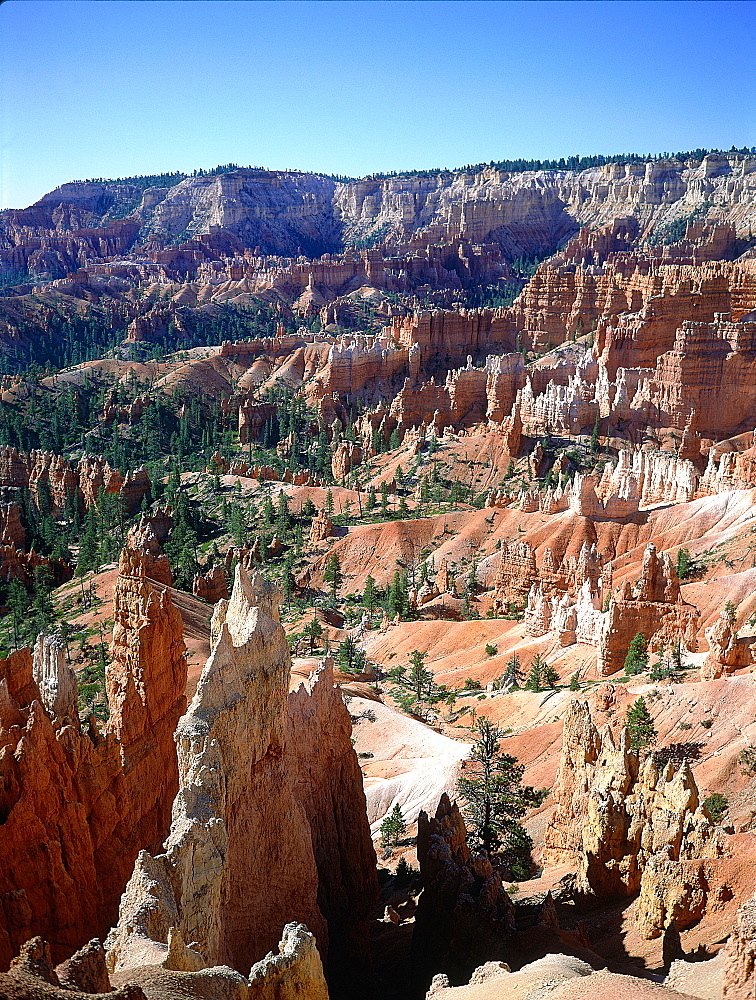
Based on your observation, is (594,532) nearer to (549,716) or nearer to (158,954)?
(549,716)

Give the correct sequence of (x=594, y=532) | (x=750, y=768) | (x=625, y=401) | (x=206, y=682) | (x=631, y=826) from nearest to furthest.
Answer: (x=206, y=682) < (x=631, y=826) < (x=750, y=768) < (x=594, y=532) < (x=625, y=401)

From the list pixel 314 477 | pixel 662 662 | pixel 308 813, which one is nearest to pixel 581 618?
pixel 662 662

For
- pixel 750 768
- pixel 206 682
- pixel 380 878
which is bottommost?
pixel 380 878

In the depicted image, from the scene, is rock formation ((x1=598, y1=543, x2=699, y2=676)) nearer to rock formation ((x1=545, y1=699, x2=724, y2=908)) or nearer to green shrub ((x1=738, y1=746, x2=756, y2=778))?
green shrub ((x1=738, y1=746, x2=756, y2=778))

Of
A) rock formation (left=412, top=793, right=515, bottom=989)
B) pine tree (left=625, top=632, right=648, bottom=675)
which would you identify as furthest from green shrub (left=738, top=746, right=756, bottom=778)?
pine tree (left=625, top=632, right=648, bottom=675)

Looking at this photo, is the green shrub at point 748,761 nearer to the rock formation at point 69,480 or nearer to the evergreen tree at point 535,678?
the evergreen tree at point 535,678

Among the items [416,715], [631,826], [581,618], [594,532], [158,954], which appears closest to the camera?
[158,954]

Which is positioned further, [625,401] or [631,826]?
[625,401]
